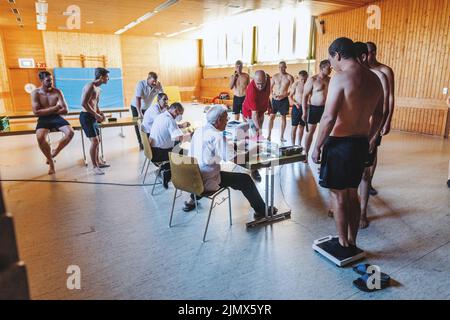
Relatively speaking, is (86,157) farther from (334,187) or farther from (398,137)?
(398,137)

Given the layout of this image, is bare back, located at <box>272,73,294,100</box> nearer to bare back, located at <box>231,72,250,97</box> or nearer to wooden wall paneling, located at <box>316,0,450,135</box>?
bare back, located at <box>231,72,250,97</box>

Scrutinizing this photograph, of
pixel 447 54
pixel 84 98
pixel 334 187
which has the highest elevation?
pixel 447 54

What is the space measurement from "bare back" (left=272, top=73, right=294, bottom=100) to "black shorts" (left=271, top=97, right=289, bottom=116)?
83mm

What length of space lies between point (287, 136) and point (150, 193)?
4.53 metres

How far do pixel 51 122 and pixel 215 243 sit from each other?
3.57 meters

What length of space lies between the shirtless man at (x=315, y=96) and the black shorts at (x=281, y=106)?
1.92 meters

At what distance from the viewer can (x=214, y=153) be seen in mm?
2902

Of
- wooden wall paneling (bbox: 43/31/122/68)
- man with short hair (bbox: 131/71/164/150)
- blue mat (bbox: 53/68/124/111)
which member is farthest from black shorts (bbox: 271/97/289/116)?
wooden wall paneling (bbox: 43/31/122/68)

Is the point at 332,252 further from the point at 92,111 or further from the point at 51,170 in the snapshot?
the point at 51,170

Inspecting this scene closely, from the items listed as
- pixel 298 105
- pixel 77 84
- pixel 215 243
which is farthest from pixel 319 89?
pixel 77 84

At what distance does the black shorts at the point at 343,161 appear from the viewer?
2.29 meters

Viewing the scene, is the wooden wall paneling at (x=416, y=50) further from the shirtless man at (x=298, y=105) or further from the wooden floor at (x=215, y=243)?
the wooden floor at (x=215, y=243)

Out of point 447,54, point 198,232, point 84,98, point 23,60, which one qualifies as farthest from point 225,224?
point 23,60
